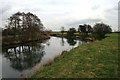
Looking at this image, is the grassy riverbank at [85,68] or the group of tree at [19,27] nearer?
the grassy riverbank at [85,68]

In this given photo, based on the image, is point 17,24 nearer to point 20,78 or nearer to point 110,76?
point 20,78

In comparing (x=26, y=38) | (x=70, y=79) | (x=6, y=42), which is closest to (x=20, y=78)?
(x=70, y=79)

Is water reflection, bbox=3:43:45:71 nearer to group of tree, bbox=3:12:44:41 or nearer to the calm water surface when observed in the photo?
the calm water surface

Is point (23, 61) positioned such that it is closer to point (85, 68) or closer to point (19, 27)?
point (85, 68)

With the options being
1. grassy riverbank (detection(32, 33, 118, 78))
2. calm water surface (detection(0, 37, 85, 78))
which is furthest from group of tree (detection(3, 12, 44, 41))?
grassy riverbank (detection(32, 33, 118, 78))

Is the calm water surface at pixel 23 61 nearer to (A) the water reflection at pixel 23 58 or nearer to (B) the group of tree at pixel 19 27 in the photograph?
(A) the water reflection at pixel 23 58

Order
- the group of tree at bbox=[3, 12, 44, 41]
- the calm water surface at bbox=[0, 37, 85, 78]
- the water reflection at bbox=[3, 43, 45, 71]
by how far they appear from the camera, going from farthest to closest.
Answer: the group of tree at bbox=[3, 12, 44, 41], the water reflection at bbox=[3, 43, 45, 71], the calm water surface at bbox=[0, 37, 85, 78]

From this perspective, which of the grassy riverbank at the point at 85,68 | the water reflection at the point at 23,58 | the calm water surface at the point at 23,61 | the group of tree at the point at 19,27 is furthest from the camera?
the group of tree at the point at 19,27

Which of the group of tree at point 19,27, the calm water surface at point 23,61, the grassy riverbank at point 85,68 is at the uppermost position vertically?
the group of tree at point 19,27

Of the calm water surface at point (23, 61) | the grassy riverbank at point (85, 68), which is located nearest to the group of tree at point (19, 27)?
the calm water surface at point (23, 61)

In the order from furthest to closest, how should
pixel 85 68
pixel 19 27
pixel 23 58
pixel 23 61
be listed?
pixel 19 27
pixel 23 58
pixel 23 61
pixel 85 68

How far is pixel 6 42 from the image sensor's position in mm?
25734

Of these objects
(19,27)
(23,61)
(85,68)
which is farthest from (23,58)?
(19,27)

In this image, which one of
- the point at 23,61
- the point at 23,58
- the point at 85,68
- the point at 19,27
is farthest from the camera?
the point at 19,27
